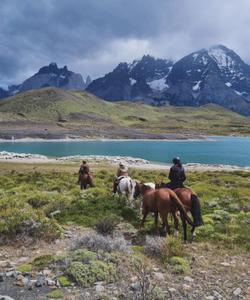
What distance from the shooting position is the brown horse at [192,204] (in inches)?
577

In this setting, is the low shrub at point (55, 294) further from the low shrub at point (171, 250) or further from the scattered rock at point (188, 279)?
the low shrub at point (171, 250)

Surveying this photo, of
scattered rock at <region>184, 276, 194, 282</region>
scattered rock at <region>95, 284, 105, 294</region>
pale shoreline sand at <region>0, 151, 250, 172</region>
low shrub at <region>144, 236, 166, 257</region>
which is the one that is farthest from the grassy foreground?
pale shoreline sand at <region>0, 151, 250, 172</region>

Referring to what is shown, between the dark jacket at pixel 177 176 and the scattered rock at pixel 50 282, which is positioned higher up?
the dark jacket at pixel 177 176

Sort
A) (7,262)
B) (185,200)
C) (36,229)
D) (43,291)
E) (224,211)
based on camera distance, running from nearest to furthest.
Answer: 1. (43,291)
2. (7,262)
3. (36,229)
4. (185,200)
5. (224,211)

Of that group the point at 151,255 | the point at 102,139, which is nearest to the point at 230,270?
the point at 151,255

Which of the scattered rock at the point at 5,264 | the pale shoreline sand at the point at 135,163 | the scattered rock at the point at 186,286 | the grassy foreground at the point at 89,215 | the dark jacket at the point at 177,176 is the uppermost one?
the dark jacket at the point at 177,176

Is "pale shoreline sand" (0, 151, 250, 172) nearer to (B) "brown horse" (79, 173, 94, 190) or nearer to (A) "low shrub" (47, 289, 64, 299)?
(B) "brown horse" (79, 173, 94, 190)

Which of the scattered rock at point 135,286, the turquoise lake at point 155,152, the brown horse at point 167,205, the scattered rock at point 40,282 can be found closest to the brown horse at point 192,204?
the brown horse at point 167,205

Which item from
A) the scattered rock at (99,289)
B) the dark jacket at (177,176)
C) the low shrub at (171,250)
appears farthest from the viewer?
the dark jacket at (177,176)

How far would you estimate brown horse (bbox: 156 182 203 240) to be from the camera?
14.7 m

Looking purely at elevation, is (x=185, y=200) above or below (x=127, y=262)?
above

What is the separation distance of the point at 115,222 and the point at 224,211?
20.2 feet

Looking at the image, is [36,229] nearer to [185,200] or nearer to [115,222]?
[115,222]

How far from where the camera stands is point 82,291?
972 centimetres
